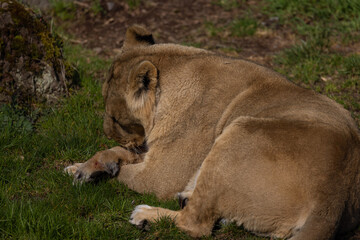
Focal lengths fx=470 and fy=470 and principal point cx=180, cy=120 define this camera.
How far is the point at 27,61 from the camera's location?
19.6 feet

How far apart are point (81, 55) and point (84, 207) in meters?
3.98

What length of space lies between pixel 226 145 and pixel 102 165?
4.94 feet

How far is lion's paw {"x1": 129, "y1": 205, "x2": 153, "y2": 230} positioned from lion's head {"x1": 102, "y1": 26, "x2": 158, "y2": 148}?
2.95 feet

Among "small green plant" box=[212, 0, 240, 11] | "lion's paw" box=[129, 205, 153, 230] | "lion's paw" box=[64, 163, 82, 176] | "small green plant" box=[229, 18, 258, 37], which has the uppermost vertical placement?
"small green plant" box=[212, 0, 240, 11]

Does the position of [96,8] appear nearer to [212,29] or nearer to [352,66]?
[212,29]

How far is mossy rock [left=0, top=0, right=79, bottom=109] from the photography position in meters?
5.84

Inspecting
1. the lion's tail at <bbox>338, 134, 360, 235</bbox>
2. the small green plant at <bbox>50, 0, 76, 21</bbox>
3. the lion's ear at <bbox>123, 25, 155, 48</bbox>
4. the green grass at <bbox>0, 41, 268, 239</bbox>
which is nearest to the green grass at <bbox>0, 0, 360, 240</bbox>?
the green grass at <bbox>0, 41, 268, 239</bbox>

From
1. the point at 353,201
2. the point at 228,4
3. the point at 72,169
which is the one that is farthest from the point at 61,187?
the point at 228,4

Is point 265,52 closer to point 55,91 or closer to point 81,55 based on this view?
point 81,55

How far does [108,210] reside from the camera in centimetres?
444

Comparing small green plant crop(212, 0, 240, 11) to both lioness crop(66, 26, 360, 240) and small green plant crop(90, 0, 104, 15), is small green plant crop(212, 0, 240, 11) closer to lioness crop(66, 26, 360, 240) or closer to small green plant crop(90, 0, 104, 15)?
small green plant crop(90, 0, 104, 15)

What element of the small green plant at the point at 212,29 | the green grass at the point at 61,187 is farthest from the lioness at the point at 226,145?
the small green plant at the point at 212,29

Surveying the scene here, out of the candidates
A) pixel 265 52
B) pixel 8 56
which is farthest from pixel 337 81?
pixel 8 56

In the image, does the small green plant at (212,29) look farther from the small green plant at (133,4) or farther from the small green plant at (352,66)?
the small green plant at (352,66)
